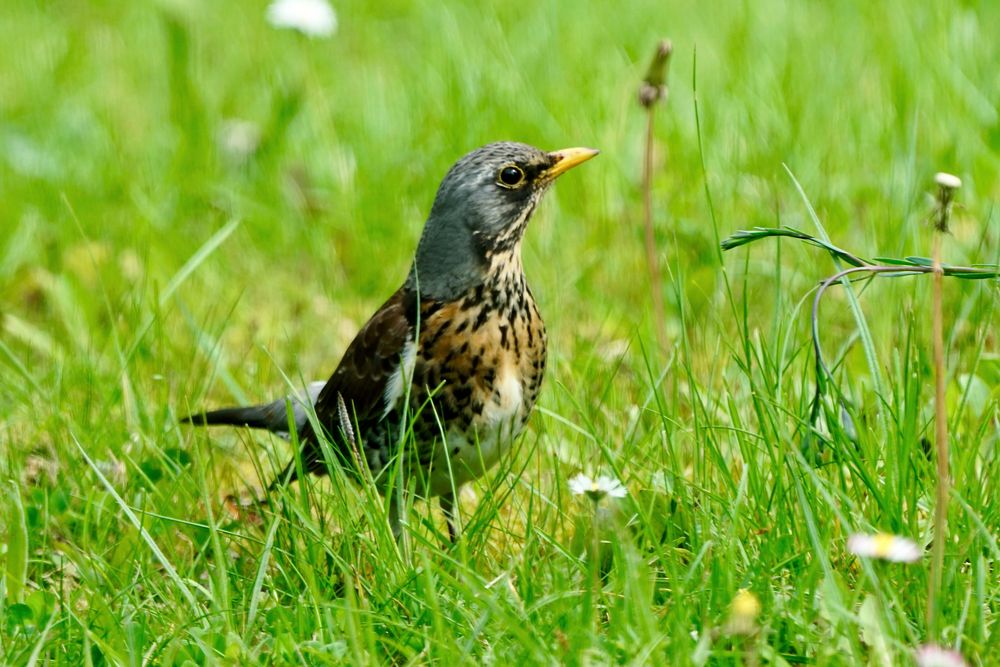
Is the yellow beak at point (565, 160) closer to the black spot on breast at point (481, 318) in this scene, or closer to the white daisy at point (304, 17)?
the black spot on breast at point (481, 318)

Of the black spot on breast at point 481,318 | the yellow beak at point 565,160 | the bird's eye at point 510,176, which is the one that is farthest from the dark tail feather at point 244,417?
the yellow beak at point 565,160

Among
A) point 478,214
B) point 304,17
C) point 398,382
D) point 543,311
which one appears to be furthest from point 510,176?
point 304,17

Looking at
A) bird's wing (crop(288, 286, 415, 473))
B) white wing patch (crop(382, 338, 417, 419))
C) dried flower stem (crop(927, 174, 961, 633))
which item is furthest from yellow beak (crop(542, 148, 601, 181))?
dried flower stem (crop(927, 174, 961, 633))

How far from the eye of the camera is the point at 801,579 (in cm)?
295

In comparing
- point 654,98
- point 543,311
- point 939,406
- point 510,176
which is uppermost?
point 654,98

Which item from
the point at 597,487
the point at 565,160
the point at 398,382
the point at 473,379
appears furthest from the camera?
the point at 565,160

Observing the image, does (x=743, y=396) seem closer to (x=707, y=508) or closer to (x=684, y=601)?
(x=707, y=508)

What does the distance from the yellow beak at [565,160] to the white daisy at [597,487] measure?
3.52 feet

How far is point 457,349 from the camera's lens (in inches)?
161

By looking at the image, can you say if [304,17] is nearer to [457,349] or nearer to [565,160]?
[565,160]

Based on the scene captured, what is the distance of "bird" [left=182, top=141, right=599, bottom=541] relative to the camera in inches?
159

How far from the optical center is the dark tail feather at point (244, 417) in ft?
15.1

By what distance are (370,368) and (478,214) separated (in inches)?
21.3

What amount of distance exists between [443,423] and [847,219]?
2304 millimetres
